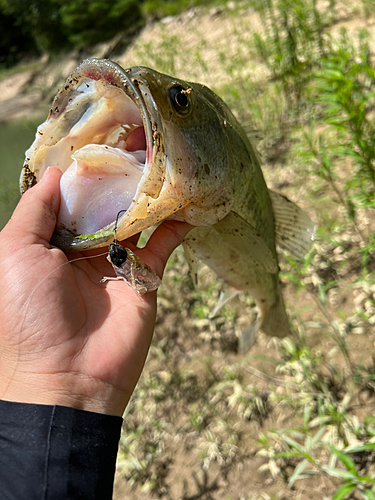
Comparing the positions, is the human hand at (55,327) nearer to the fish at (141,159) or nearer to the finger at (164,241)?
the fish at (141,159)

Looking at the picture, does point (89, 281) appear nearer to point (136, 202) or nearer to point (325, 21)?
point (136, 202)

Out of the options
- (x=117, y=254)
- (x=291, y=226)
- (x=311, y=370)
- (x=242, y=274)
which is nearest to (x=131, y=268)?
(x=117, y=254)

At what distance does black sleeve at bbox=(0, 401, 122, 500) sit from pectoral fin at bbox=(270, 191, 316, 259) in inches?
62.9

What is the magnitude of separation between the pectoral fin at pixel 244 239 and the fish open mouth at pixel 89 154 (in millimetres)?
545

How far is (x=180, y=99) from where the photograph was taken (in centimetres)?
165

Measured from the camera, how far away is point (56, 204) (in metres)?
1.84

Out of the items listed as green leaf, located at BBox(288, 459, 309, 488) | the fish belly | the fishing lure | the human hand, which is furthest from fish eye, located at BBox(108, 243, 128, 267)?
green leaf, located at BBox(288, 459, 309, 488)

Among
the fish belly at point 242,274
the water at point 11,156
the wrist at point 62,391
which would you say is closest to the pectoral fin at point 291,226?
the fish belly at point 242,274

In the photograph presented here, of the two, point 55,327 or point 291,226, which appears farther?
point 291,226

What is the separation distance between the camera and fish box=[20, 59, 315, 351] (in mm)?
1531

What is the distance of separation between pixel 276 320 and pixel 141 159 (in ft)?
5.00

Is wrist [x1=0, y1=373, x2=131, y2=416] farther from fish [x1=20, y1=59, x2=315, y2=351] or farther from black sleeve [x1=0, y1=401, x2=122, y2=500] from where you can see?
fish [x1=20, y1=59, x2=315, y2=351]

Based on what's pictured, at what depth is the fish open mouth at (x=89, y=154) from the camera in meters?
1.72

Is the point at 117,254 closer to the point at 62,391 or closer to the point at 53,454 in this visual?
the point at 62,391
